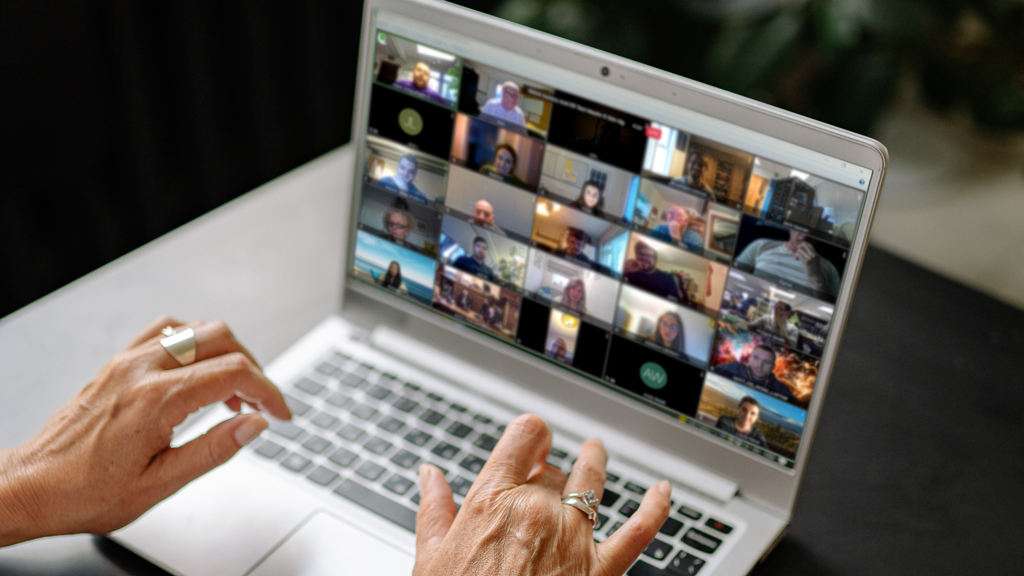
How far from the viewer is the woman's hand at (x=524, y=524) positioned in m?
0.71

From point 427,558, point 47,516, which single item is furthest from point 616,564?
point 47,516

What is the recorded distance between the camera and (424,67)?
942mm

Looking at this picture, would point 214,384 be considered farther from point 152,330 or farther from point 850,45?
point 850,45

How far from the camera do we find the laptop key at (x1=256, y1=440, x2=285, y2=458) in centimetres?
93

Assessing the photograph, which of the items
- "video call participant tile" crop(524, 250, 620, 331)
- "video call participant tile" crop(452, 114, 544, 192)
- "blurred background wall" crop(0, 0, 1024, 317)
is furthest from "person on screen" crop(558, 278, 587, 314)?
"blurred background wall" crop(0, 0, 1024, 317)

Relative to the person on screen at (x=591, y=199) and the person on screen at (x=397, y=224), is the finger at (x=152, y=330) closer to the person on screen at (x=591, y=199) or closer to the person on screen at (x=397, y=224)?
the person on screen at (x=397, y=224)

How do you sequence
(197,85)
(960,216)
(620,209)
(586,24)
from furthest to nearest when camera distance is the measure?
(960,216), (197,85), (586,24), (620,209)

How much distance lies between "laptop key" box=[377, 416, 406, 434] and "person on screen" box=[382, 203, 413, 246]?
0.68 ft

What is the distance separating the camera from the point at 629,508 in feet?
2.88

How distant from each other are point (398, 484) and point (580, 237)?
321 millimetres

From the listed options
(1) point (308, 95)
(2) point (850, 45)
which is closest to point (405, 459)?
(2) point (850, 45)

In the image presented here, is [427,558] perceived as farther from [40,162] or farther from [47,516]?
[40,162]

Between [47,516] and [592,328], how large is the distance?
56 centimetres

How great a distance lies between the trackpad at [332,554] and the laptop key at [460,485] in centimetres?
9
